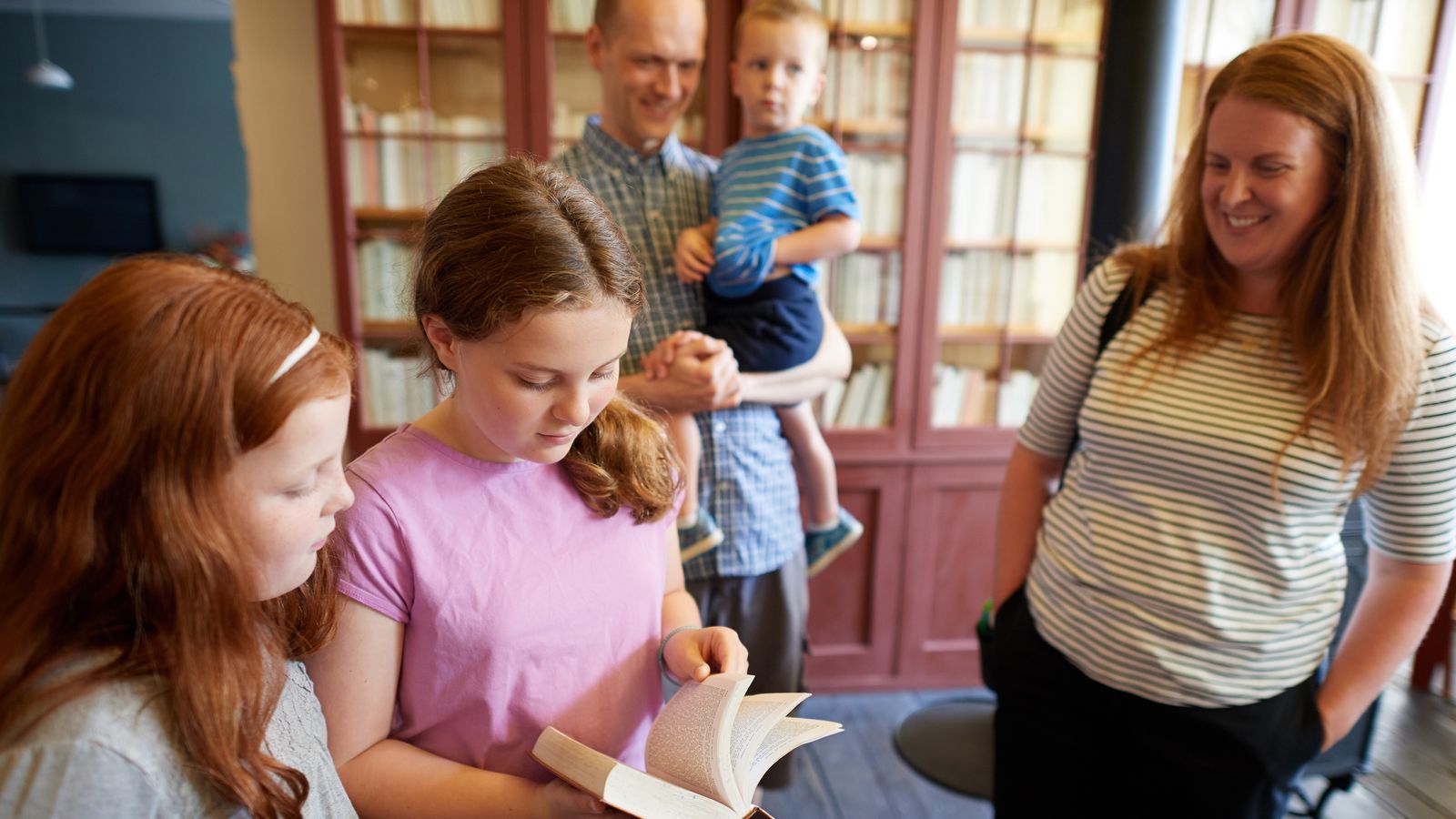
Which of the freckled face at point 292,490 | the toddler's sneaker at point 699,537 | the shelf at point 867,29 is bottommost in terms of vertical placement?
the toddler's sneaker at point 699,537

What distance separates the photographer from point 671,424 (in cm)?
156

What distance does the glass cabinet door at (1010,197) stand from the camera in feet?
9.15

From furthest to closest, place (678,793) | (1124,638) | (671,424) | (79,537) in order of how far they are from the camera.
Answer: (671,424)
(1124,638)
(678,793)
(79,537)

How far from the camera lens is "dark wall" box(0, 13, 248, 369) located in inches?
268

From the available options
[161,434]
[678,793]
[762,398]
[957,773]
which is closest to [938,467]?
[957,773]

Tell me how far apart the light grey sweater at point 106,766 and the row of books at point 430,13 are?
246cm

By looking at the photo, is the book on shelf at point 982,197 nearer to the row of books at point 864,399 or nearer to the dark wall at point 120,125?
the row of books at point 864,399

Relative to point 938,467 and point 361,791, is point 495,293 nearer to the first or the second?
point 361,791

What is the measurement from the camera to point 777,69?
69.5 inches

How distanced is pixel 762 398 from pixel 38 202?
25.5 ft

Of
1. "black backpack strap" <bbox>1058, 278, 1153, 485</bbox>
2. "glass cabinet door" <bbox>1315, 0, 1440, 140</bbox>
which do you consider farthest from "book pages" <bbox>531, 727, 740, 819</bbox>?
"glass cabinet door" <bbox>1315, 0, 1440, 140</bbox>

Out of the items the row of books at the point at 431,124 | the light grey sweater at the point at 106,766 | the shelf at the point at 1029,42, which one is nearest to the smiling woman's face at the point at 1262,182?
the light grey sweater at the point at 106,766

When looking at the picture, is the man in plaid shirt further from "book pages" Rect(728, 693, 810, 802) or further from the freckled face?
the freckled face

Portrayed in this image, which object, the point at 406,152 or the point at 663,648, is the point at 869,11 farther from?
the point at 663,648
